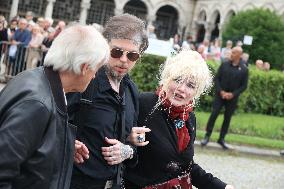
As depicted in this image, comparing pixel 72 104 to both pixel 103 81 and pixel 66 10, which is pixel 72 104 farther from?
pixel 66 10

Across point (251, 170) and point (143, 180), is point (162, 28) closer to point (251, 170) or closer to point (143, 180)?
point (251, 170)

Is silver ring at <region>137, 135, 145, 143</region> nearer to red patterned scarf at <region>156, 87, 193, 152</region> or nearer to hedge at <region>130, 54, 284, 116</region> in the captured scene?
red patterned scarf at <region>156, 87, 193, 152</region>

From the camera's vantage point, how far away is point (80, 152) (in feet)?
9.17

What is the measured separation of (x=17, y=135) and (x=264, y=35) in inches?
864

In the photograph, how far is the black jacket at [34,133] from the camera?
215cm

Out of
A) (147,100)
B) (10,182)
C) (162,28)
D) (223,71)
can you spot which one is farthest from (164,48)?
(162,28)

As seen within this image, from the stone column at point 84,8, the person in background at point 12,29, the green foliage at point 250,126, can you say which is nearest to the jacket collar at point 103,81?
the green foliage at point 250,126

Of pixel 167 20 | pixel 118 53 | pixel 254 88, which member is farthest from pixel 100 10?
pixel 118 53

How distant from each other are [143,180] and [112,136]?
498 mm

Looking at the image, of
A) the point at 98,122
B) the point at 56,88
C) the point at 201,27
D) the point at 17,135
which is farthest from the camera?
the point at 201,27

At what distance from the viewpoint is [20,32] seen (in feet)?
43.9

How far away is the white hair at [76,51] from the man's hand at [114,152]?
645 millimetres

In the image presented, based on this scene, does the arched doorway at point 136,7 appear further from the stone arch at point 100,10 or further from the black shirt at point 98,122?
the black shirt at point 98,122

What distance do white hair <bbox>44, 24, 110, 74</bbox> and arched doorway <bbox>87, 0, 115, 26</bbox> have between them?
38304 millimetres
